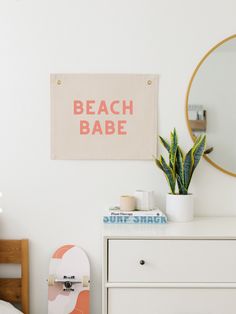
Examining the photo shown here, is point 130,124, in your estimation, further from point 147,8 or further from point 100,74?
point 147,8

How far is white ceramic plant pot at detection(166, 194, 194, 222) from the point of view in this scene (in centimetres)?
204

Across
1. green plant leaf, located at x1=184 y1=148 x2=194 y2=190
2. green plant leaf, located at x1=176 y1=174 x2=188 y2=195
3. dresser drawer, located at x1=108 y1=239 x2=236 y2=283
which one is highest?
green plant leaf, located at x1=184 y1=148 x2=194 y2=190

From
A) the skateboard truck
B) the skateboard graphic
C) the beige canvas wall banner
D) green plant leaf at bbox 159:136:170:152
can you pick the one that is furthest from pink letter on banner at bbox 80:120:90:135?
the skateboard truck

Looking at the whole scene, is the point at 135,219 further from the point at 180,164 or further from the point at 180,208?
the point at 180,164

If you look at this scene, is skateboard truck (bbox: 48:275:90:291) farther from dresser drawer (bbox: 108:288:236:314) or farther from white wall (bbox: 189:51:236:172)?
white wall (bbox: 189:51:236:172)

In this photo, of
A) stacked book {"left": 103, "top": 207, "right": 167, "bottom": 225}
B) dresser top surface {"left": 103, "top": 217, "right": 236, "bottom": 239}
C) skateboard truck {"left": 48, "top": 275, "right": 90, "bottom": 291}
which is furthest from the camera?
skateboard truck {"left": 48, "top": 275, "right": 90, "bottom": 291}

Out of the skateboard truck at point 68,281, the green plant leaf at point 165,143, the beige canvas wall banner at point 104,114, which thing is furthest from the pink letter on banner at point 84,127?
the skateboard truck at point 68,281

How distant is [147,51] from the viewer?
2217 millimetres

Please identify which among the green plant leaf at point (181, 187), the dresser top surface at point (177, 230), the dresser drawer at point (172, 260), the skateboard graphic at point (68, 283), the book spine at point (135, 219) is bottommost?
the skateboard graphic at point (68, 283)

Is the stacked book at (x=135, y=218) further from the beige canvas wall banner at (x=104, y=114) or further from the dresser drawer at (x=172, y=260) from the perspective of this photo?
the beige canvas wall banner at (x=104, y=114)

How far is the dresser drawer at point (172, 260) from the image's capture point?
5.75ft

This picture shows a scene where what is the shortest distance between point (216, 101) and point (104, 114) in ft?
2.02

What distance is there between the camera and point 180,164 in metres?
2.10

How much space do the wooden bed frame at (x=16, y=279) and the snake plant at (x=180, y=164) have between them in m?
0.85
